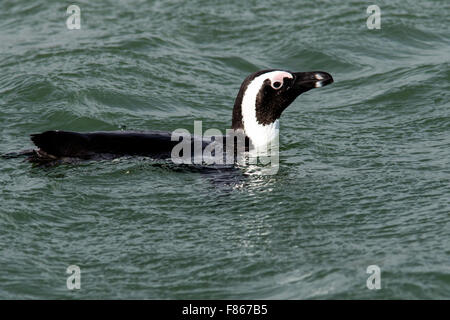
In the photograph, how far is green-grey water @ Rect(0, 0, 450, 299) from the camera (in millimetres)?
8195

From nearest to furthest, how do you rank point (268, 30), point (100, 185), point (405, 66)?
point (100, 185) < point (405, 66) < point (268, 30)

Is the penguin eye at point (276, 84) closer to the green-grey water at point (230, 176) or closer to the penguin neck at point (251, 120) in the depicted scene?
the penguin neck at point (251, 120)

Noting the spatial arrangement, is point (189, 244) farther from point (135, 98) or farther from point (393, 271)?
point (135, 98)

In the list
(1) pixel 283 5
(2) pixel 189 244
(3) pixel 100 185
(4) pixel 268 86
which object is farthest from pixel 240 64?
(2) pixel 189 244

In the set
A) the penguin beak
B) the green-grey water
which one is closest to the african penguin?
the penguin beak

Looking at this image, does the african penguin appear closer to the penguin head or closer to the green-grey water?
the penguin head

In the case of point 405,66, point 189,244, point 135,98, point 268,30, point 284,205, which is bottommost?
point 189,244

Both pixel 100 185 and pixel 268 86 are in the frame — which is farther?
pixel 268 86

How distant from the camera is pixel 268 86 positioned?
11070 millimetres

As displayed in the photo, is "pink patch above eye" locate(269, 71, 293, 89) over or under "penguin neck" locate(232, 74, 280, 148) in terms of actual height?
over

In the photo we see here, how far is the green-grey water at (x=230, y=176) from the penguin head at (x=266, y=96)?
1.67ft

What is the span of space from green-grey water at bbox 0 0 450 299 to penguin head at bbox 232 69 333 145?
0.51 metres

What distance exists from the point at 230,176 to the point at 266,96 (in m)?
1.28
